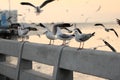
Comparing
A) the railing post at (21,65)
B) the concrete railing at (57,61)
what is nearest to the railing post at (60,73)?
the concrete railing at (57,61)

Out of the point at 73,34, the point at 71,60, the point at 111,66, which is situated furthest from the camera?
the point at 73,34

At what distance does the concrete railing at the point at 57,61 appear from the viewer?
615 centimetres

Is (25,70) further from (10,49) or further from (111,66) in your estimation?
(111,66)

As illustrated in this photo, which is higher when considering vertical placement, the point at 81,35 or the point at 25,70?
the point at 81,35

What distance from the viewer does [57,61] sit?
7391 mm

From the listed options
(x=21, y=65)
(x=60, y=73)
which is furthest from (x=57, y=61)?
(x=21, y=65)

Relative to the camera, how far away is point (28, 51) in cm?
848

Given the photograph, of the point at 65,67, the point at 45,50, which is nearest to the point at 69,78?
the point at 65,67

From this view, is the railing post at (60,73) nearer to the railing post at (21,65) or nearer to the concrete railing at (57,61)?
the concrete railing at (57,61)

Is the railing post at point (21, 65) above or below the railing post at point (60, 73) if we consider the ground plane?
below

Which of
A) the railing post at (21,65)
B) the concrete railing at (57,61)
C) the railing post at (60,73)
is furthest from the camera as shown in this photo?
the railing post at (21,65)

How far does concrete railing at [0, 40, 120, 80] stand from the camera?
6.15 metres

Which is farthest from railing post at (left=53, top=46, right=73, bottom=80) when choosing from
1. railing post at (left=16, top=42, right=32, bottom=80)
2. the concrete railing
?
railing post at (left=16, top=42, right=32, bottom=80)

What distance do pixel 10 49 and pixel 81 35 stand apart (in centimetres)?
210
